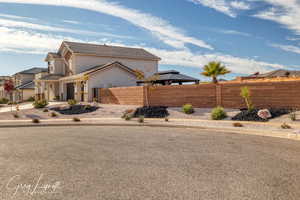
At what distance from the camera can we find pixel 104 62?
38.2m

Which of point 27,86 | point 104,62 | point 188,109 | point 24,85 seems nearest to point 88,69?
point 104,62

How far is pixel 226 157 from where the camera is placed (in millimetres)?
7523

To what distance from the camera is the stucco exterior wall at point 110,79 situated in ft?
104

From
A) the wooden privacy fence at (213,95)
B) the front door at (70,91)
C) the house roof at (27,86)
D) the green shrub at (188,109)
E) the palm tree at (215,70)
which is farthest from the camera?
the house roof at (27,86)

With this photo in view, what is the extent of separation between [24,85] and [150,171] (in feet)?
162

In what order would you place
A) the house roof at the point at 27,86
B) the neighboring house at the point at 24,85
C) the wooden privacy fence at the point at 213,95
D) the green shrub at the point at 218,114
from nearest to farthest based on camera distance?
1. the wooden privacy fence at the point at 213,95
2. the green shrub at the point at 218,114
3. the neighboring house at the point at 24,85
4. the house roof at the point at 27,86

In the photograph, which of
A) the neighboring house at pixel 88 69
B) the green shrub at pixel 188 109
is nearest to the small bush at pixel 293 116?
the green shrub at pixel 188 109

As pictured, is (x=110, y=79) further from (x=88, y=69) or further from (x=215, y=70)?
(x=215, y=70)

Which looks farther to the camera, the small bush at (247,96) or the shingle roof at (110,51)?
the shingle roof at (110,51)

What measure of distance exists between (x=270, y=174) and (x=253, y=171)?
381 mm

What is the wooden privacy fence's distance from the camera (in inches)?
656

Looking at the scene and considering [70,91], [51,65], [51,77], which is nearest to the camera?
[70,91]
